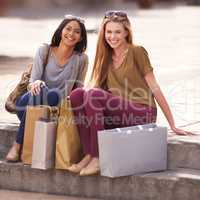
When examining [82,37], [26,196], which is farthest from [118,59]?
[26,196]

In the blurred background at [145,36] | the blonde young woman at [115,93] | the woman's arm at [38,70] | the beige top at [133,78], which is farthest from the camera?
the blurred background at [145,36]

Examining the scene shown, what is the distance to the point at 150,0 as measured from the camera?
28.5m

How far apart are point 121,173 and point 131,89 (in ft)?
2.22

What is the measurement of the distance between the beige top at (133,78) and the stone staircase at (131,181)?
1.30ft

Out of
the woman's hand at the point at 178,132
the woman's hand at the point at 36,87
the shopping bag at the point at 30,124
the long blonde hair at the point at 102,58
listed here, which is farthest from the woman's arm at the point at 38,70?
the woman's hand at the point at 178,132

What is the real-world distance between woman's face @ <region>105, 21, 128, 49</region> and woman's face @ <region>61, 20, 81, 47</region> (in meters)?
0.32

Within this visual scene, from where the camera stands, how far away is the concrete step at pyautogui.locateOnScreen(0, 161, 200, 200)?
6227 millimetres

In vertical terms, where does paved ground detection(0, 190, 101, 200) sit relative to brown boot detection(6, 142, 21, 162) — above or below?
below

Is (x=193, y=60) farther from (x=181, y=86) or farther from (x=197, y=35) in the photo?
(x=197, y=35)

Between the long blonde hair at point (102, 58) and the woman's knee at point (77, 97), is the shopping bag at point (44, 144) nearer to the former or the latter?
the woman's knee at point (77, 97)

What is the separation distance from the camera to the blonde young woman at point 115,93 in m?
6.37

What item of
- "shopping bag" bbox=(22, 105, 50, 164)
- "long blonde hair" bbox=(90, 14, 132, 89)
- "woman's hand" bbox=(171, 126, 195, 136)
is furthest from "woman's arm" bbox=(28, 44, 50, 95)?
"woman's hand" bbox=(171, 126, 195, 136)

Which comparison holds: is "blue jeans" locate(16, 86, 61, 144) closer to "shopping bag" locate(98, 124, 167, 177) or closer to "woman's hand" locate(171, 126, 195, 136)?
"shopping bag" locate(98, 124, 167, 177)

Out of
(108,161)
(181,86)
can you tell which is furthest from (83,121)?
(181,86)
